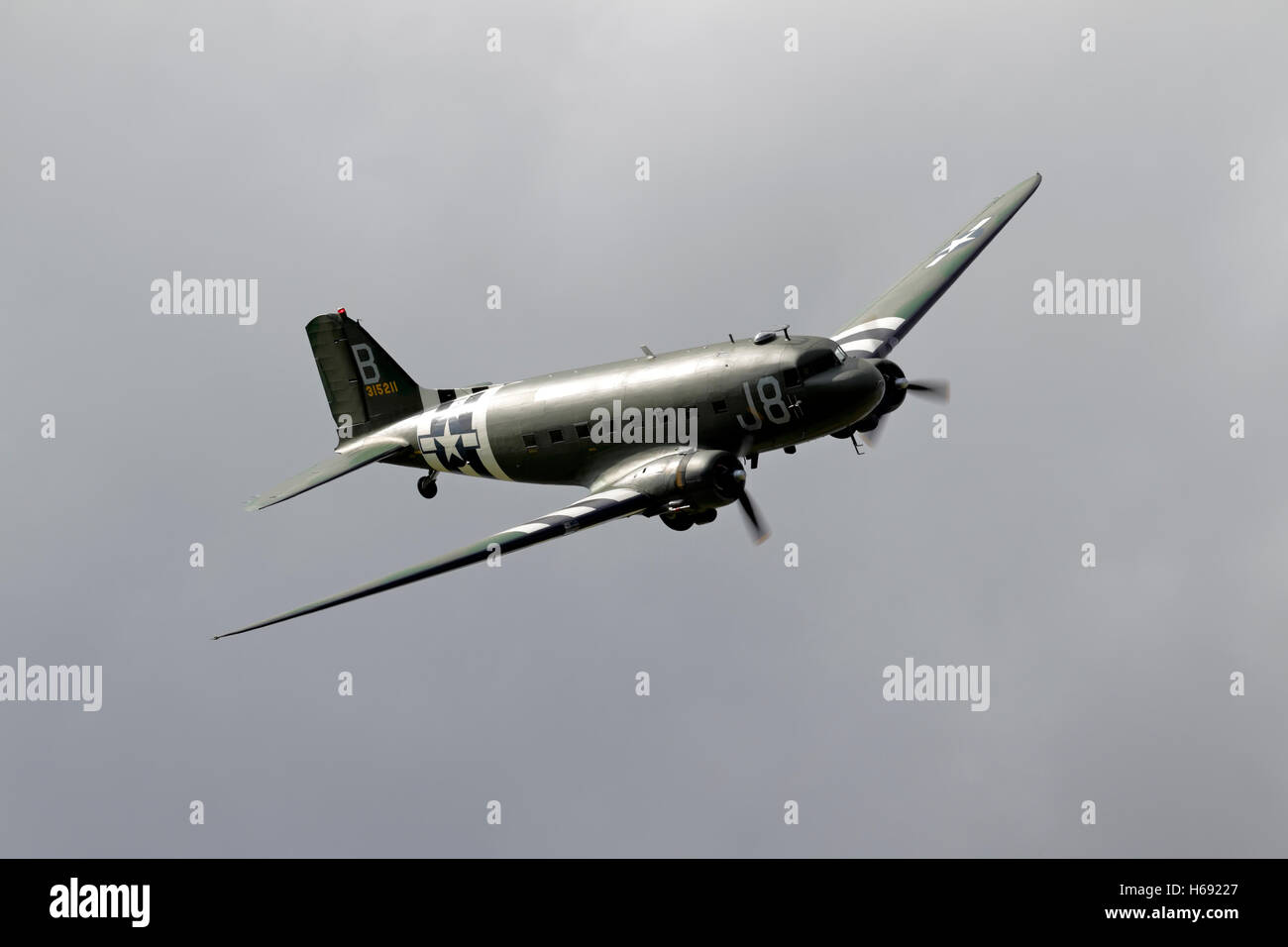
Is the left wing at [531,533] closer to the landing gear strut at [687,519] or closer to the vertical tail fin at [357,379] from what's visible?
the landing gear strut at [687,519]

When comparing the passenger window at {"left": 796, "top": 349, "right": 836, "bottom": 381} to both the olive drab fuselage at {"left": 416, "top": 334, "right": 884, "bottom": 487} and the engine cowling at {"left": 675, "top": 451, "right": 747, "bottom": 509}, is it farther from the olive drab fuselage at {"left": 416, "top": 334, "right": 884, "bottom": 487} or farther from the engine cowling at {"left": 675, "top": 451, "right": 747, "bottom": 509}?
the engine cowling at {"left": 675, "top": 451, "right": 747, "bottom": 509}

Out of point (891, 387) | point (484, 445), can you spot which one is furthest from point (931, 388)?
point (484, 445)

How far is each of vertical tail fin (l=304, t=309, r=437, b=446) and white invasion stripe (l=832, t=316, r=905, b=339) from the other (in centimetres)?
1226

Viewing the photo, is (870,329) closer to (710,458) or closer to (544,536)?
(710,458)

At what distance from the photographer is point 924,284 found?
46.8 meters

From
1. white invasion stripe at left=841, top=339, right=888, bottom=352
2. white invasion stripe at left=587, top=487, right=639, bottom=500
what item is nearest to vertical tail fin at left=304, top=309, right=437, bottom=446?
white invasion stripe at left=587, top=487, right=639, bottom=500

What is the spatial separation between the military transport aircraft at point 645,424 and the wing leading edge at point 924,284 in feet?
0.24

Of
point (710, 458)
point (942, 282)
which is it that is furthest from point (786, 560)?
point (942, 282)

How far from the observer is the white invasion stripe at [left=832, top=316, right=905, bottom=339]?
147 feet

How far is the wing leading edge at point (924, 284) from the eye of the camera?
1740 inches

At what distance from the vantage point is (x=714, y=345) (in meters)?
39.7

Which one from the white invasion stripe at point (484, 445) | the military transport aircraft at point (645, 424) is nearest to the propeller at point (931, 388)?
the military transport aircraft at point (645, 424)

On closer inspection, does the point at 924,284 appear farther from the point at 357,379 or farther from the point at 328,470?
the point at 328,470

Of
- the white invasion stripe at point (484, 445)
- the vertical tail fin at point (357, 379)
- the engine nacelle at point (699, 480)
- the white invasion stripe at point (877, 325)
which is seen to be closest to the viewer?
the engine nacelle at point (699, 480)
